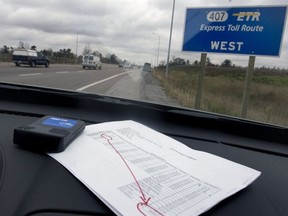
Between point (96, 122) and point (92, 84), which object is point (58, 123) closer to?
point (96, 122)

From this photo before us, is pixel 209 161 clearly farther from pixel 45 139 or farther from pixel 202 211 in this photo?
pixel 45 139

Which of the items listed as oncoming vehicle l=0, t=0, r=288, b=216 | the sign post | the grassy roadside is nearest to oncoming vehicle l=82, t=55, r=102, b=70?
the grassy roadside

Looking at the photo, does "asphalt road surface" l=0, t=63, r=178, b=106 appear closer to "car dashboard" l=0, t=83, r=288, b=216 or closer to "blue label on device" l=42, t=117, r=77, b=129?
"car dashboard" l=0, t=83, r=288, b=216

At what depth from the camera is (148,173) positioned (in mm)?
1400

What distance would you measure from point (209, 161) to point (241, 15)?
6.51 meters

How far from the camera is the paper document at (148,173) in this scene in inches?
46.6

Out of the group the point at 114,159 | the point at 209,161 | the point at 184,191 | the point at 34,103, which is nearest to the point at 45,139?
the point at 114,159

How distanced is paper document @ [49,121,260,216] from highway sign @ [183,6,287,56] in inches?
240

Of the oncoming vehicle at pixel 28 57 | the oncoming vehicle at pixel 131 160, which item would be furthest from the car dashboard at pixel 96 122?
the oncoming vehicle at pixel 28 57

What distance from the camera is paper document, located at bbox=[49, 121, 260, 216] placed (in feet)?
3.88

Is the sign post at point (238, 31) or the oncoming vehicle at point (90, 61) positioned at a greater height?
the sign post at point (238, 31)

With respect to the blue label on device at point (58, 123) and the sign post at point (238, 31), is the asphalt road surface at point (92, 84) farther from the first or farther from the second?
the blue label on device at point (58, 123)

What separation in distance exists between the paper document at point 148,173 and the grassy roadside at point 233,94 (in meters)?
4.28

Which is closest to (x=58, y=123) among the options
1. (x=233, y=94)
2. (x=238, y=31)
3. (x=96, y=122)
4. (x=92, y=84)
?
(x=96, y=122)
